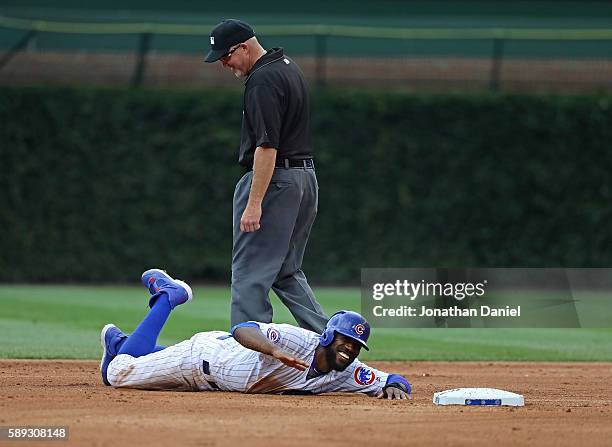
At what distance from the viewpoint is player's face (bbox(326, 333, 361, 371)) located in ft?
22.8

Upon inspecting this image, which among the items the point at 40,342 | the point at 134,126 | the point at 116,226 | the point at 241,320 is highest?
the point at 134,126

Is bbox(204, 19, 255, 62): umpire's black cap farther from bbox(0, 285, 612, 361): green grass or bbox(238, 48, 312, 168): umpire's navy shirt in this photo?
bbox(0, 285, 612, 361): green grass

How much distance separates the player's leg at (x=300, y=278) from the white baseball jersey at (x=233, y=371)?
0.41 m

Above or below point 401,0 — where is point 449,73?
below

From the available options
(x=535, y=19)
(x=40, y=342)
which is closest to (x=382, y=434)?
(x=40, y=342)

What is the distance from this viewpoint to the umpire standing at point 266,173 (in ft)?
23.9

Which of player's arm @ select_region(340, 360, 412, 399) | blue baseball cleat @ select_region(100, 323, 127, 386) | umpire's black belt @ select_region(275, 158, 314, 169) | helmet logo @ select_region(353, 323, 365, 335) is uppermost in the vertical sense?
umpire's black belt @ select_region(275, 158, 314, 169)

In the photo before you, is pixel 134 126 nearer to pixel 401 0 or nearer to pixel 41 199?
pixel 41 199

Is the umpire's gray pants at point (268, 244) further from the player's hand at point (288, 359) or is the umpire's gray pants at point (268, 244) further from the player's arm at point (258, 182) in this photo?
the player's hand at point (288, 359)

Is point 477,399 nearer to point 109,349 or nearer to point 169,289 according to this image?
point 169,289

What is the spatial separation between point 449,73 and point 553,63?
1926mm

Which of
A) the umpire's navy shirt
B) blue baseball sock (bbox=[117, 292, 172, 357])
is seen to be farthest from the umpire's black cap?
blue baseball sock (bbox=[117, 292, 172, 357])

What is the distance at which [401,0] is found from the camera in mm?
28719


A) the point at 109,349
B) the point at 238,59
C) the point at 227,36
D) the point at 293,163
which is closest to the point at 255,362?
the point at 109,349
